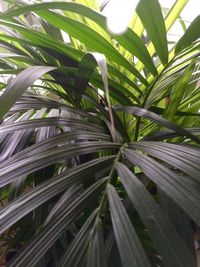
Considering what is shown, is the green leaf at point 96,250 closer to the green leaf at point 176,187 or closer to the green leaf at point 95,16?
the green leaf at point 176,187

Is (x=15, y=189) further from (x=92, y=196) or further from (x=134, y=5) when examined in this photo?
(x=134, y=5)

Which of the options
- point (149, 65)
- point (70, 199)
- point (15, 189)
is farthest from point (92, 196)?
point (149, 65)

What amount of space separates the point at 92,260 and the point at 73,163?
189 mm

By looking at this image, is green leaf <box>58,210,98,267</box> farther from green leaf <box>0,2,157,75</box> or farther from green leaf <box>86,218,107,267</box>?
green leaf <box>0,2,157,75</box>

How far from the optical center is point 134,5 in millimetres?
331

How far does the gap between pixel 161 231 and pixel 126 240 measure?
0.03 meters

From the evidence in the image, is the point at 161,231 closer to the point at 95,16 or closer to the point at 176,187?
the point at 176,187

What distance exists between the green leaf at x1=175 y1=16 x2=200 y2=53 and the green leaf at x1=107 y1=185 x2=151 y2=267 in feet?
0.88

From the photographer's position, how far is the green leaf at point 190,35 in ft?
1.21

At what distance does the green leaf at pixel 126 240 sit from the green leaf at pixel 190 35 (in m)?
0.27

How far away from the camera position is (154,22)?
0.37 metres

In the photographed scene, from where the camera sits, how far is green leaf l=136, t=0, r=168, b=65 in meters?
0.34

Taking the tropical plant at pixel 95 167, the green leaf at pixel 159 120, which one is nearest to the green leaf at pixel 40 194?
the tropical plant at pixel 95 167

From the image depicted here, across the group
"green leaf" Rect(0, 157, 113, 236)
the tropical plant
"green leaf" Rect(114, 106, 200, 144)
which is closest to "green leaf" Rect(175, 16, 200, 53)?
the tropical plant
